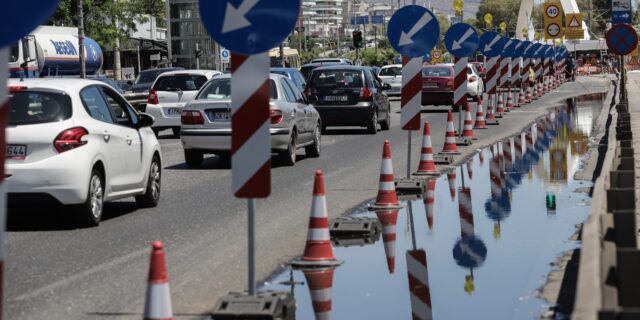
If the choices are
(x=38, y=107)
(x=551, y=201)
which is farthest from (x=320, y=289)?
(x=551, y=201)

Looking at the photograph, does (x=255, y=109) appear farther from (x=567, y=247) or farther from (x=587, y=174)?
(x=587, y=174)

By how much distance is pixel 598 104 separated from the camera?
47.7m

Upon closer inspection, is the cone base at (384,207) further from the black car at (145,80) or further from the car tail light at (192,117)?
the black car at (145,80)

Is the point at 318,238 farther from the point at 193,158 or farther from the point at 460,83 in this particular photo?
the point at 460,83

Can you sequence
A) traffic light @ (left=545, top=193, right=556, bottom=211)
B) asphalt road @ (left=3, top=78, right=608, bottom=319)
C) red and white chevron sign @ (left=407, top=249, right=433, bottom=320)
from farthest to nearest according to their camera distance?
traffic light @ (left=545, top=193, right=556, bottom=211) → asphalt road @ (left=3, top=78, right=608, bottom=319) → red and white chevron sign @ (left=407, top=249, right=433, bottom=320)

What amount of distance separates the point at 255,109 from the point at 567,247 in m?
4.07

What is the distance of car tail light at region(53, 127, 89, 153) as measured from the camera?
12891 mm

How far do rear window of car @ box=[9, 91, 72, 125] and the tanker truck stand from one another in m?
24.9

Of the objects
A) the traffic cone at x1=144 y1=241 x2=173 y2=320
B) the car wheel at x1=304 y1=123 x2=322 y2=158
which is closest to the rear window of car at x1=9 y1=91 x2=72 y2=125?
the traffic cone at x1=144 y1=241 x2=173 y2=320

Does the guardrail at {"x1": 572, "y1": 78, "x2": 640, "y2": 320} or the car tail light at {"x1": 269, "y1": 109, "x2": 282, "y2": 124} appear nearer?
the guardrail at {"x1": 572, "y1": 78, "x2": 640, "y2": 320}

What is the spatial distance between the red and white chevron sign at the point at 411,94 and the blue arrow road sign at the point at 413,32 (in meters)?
0.23

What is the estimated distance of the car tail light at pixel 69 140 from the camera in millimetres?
12891

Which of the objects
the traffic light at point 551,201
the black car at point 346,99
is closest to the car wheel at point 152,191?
the traffic light at point 551,201

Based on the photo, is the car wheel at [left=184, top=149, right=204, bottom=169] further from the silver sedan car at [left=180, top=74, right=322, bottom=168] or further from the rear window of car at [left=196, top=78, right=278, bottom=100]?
the rear window of car at [left=196, top=78, right=278, bottom=100]
